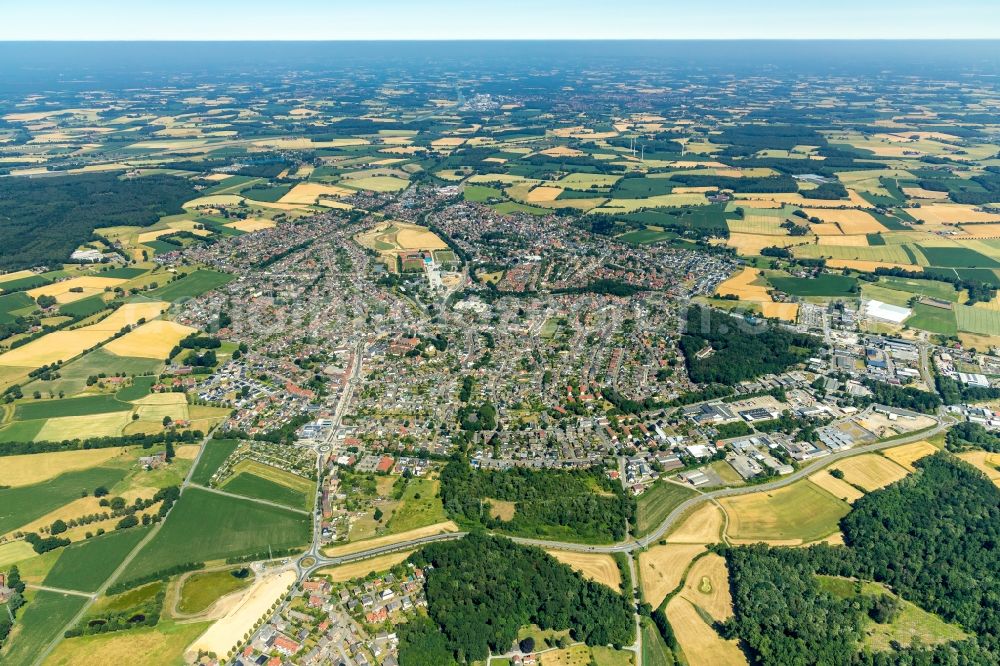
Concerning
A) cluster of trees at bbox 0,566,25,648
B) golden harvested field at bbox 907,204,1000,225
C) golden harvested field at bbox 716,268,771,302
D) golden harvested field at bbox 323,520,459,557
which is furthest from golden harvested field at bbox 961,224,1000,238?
cluster of trees at bbox 0,566,25,648

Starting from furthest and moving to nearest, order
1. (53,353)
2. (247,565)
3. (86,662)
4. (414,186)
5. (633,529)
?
1. (414,186)
2. (53,353)
3. (633,529)
4. (247,565)
5. (86,662)

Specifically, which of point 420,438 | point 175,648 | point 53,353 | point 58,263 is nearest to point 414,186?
point 58,263

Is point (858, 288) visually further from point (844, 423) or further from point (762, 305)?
point (844, 423)

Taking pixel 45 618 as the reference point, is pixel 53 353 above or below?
above

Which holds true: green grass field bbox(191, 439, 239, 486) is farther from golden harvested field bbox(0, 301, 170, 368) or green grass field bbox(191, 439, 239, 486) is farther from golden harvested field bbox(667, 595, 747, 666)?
golden harvested field bbox(667, 595, 747, 666)

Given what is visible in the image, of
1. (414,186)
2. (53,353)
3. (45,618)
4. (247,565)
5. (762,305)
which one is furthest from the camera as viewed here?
(414,186)

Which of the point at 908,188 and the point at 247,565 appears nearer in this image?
the point at 247,565

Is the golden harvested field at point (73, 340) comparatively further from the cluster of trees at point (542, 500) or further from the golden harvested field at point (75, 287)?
the cluster of trees at point (542, 500)
